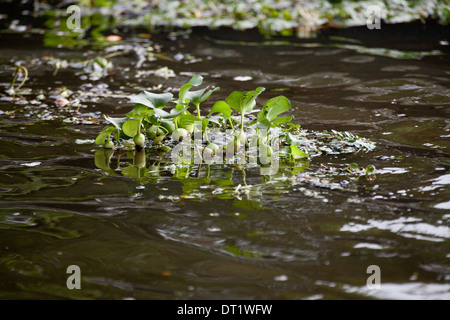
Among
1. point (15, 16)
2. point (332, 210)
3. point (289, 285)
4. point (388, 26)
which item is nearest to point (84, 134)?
point (332, 210)

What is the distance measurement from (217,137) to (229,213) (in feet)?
2.76

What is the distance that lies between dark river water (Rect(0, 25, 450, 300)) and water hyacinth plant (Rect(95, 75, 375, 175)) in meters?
0.10

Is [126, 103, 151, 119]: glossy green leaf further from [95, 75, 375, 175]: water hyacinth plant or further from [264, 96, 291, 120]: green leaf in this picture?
[264, 96, 291, 120]: green leaf

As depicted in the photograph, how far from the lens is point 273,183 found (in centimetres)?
203

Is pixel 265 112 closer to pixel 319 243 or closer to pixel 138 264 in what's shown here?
pixel 319 243

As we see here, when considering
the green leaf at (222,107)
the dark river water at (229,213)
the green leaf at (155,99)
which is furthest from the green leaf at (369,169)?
the green leaf at (155,99)

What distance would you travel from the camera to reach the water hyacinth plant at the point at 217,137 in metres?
2.25

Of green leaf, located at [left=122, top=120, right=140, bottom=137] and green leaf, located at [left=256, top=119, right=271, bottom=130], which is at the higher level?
green leaf, located at [left=256, top=119, right=271, bottom=130]

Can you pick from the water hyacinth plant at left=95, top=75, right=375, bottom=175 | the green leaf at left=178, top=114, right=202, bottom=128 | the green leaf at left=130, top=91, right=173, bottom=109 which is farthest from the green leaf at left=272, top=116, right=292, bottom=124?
the green leaf at left=130, top=91, right=173, bottom=109

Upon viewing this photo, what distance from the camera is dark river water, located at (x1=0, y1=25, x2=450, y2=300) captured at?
145 cm

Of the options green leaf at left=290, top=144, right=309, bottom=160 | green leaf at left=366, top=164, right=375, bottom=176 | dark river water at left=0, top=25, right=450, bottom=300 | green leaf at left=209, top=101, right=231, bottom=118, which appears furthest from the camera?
green leaf at left=209, top=101, right=231, bottom=118

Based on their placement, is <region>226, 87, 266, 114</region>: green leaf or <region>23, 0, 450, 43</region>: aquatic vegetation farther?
<region>23, 0, 450, 43</region>: aquatic vegetation

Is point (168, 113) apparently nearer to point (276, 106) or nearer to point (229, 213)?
point (276, 106)
